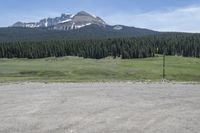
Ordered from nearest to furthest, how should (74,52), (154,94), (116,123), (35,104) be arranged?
(116,123) → (35,104) → (154,94) → (74,52)

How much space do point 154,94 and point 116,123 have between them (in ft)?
39.6

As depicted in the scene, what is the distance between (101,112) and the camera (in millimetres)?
23031

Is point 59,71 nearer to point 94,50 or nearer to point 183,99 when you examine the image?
point 183,99

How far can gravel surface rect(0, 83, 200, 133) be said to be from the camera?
19.0 meters

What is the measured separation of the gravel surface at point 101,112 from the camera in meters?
19.0

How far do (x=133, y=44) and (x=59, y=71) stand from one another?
110m

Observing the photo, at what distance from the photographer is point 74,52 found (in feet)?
632

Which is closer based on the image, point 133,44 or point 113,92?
point 113,92

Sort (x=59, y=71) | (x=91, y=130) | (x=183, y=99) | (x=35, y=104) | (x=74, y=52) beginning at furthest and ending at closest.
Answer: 1. (x=74, y=52)
2. (x=59, y=71)
3. (x=183, y=99)
4. (x=35, y=104)
5. (x=91, y=130)

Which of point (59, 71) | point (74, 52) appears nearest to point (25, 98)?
point (59, 71)

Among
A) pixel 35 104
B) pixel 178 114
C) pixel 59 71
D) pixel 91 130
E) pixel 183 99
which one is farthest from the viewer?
pixel 59 71

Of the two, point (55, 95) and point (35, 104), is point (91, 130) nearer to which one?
point (35, 104)

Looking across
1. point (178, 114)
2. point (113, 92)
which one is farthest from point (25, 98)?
point (178, 114)

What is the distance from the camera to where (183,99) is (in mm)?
28516
